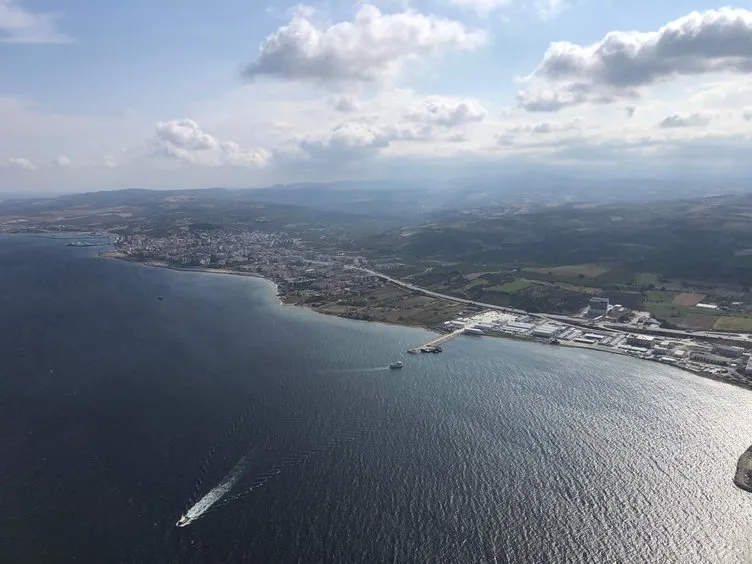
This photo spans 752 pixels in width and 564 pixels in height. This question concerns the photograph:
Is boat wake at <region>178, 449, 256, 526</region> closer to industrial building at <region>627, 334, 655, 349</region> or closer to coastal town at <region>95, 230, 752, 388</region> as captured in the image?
coastal town at <region>95, 230, 752, 388</region>

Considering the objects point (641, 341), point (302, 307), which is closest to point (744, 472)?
point (641, 341)

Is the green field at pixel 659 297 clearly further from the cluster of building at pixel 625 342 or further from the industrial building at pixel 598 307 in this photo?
the cluster of building at pixel 625 342

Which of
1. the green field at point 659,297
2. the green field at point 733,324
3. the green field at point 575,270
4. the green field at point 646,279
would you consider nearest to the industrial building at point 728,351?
the green field at point 733,324

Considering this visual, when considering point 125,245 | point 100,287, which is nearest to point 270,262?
point 100,287

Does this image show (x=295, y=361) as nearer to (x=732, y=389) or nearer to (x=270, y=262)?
(x=732, y=389)

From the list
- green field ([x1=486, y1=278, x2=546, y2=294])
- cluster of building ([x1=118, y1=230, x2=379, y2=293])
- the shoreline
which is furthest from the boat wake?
green field ([x1=486, y1=278, x2=546, y2=294])

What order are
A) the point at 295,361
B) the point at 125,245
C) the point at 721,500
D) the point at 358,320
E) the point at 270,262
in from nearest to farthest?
the point at 721,500 → the point at 295,361 → the point at 358,320 → the point at 270,262 → the point at 125,245
